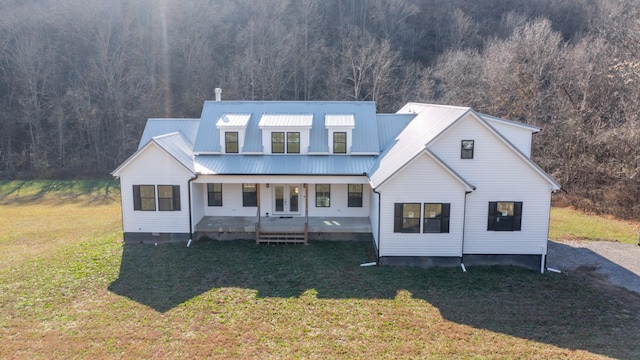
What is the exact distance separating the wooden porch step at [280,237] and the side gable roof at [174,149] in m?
4.01

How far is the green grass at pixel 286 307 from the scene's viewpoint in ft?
30.8

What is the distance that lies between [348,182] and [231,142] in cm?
605

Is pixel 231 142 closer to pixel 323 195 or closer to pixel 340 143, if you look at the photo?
pixel 323 195

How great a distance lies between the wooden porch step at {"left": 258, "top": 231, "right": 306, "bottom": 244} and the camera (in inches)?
651

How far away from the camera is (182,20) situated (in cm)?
4209

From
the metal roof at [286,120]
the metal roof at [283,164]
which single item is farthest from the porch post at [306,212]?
Answer: the metal roof at [286,120]

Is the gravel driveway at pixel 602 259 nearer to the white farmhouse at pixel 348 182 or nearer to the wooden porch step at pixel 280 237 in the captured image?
the white farmhouse at pixel 348 182

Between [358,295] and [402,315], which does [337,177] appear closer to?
[358,295]

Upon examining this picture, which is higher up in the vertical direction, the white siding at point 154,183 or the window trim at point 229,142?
the window trim at point 229,142

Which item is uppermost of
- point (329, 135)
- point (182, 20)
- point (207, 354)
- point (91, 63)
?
point (182, 20)

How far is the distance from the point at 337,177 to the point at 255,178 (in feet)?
11.6

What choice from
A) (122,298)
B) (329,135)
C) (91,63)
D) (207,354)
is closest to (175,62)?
(91,63)

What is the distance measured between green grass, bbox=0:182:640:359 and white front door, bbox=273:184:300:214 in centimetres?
280

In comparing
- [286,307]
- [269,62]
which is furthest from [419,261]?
[269,62]
